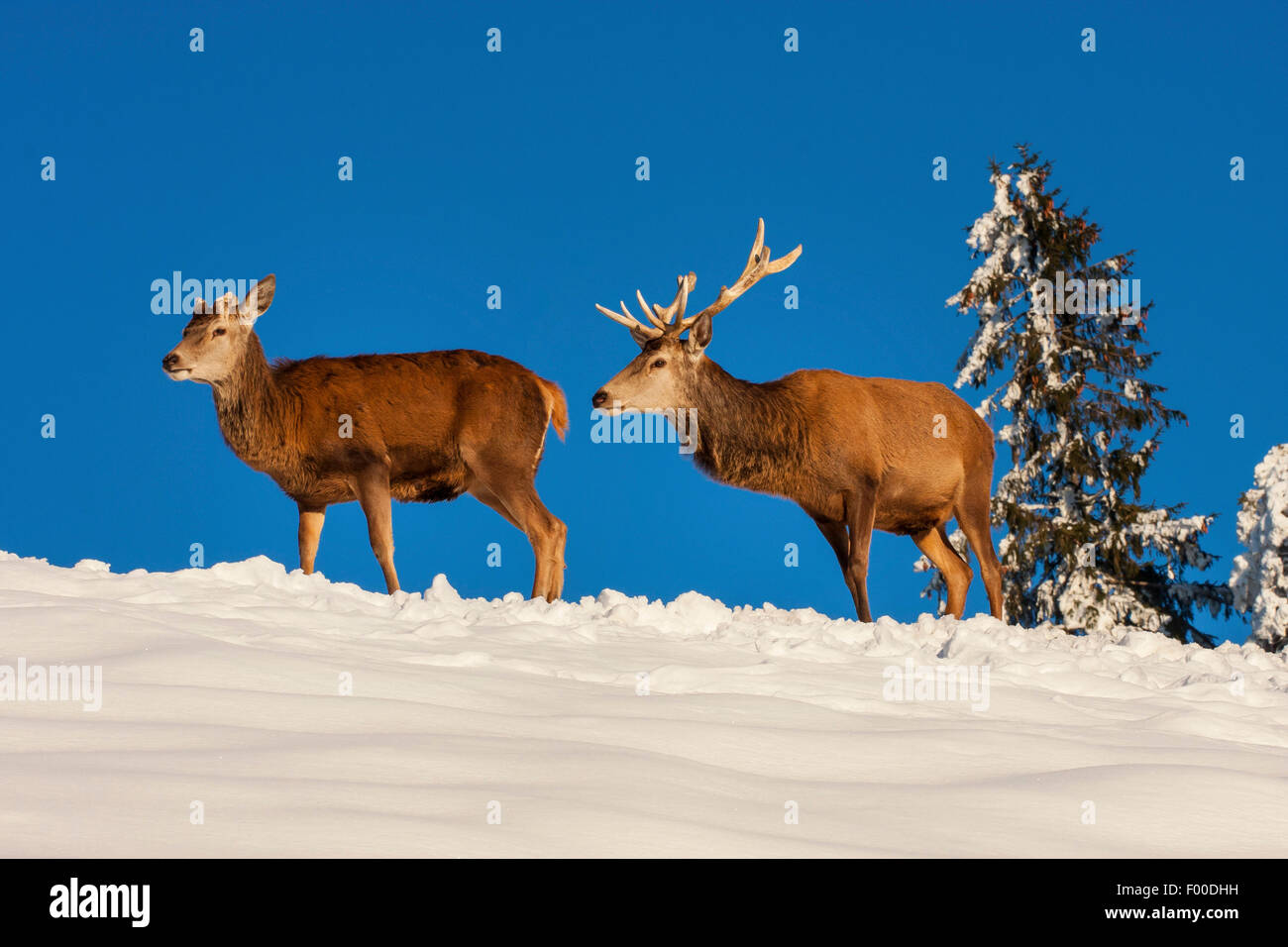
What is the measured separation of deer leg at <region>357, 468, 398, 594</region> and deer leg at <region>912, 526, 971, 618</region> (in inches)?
198

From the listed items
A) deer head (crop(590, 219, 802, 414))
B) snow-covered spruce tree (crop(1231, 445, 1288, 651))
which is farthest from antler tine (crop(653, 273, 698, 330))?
snow-covered spruce tree (crop(1231, 445, 1288, 651))

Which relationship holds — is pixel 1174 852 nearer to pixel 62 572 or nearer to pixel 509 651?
pixel 509 651

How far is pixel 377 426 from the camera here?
10688 millimetres

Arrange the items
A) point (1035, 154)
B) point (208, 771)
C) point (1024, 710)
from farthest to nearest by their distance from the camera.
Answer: point (1035, 154) → point (1024, 710) → point (208, 771)

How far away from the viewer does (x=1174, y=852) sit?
11.1 ft

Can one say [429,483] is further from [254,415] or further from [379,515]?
[254,415]

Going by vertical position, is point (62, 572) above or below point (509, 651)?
above

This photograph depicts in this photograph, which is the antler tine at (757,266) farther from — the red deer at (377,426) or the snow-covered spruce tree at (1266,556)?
the snow-covered spruce tree at (1266,556)


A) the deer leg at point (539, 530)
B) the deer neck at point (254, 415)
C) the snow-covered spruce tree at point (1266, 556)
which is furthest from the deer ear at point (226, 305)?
the snow-covered spruce tree at point (1266, 556)

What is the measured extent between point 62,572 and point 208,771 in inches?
165

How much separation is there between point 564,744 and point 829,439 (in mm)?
7631

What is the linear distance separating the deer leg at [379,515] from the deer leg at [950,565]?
502 cm
